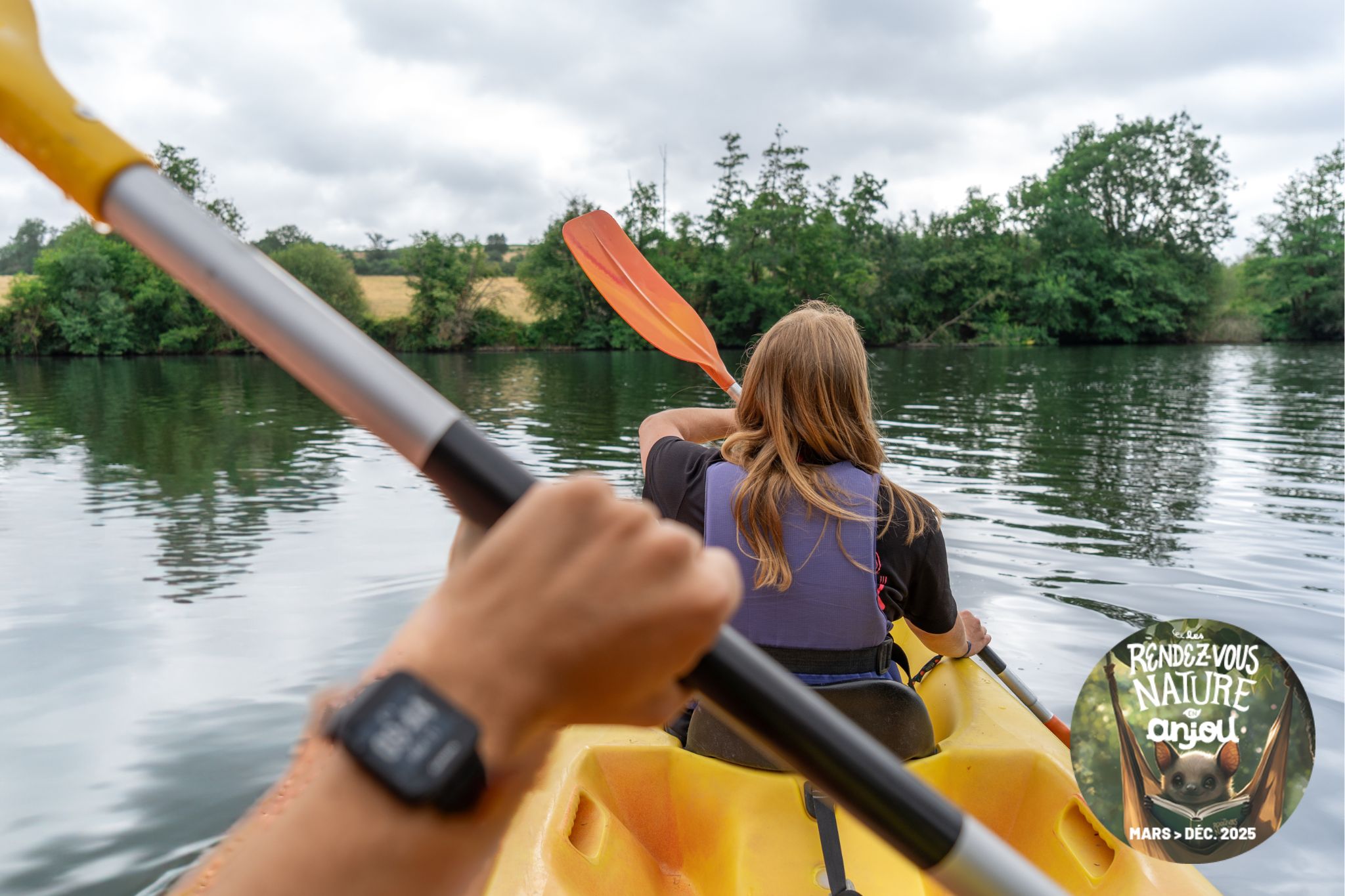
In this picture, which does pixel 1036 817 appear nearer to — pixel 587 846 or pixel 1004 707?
pixel 1004 707

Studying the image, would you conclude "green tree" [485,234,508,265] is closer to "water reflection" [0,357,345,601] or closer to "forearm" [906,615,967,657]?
"water reflection" [0,357,345,601]

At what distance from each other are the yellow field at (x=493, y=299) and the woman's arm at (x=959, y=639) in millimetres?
34380

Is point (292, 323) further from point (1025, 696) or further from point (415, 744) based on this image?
point (1025, 696)

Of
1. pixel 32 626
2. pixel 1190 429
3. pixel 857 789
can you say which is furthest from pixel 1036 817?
pixel 1190 429

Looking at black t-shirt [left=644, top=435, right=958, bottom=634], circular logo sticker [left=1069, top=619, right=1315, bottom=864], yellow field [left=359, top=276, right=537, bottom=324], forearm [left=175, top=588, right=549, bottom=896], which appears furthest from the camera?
yellow field [left=359, top=276, right=537, bottom=324]

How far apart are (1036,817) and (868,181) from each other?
3819cm

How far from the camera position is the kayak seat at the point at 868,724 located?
1.87 m

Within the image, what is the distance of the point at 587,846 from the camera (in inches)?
77.2

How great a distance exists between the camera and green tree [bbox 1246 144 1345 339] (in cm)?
3425

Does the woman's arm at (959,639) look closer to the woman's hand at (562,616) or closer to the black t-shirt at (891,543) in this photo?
the black t-shirt at (891,543)

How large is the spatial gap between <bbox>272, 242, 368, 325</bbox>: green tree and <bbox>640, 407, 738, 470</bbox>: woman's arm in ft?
110

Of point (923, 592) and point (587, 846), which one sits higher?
point (923, 592)

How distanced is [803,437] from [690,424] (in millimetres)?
886

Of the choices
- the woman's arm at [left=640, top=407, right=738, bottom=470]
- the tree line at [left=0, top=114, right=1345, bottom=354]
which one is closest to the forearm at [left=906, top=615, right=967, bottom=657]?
the woman's arm at [left=640, top=407, right=738, bottom=470]
